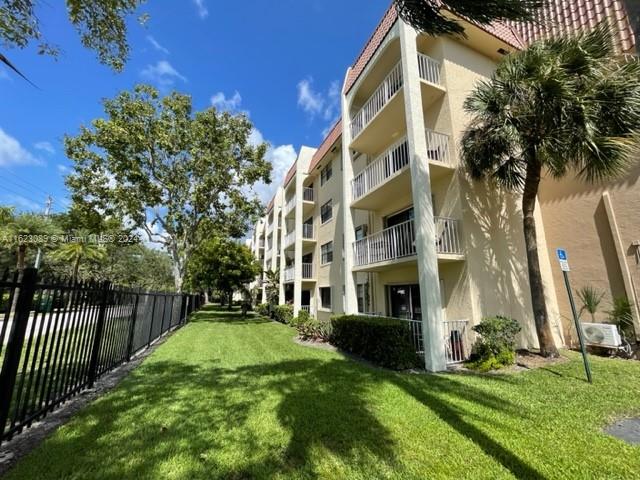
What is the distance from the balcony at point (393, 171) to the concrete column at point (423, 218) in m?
0.69

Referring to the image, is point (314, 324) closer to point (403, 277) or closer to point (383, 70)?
point (403, 277)

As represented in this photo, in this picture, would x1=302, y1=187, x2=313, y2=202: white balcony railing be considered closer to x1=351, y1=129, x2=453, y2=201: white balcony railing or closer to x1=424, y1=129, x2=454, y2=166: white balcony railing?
x1=351, y1=129, x2=453, y2=201: white balcony railing

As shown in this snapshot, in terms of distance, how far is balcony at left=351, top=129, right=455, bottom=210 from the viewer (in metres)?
10.2

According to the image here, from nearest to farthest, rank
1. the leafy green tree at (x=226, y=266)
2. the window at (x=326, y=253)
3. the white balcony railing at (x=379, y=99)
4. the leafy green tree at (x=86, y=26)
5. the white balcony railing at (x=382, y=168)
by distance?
the leafy green tree at (x=86, y=26) < the white balcony railing at (x=382, y=168) < the white balcony railing at (x=379, y=99) < the window at (x=326, y=253) < the leafy green tree at (x=226, y=266)

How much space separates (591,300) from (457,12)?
1094cm

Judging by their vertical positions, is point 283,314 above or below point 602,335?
above

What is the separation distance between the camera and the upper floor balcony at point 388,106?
426 inches

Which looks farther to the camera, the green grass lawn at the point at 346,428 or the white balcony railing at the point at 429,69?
the white balcony railing at the point at 429,69

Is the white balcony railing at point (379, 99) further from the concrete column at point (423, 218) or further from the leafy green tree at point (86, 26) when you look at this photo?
the leafy green tree at point (86, 26)

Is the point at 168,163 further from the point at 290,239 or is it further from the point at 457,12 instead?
the point at 457,12

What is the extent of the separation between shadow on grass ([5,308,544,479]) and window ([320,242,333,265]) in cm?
1160

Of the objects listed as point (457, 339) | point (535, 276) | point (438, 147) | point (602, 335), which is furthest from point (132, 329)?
point (602, 335)

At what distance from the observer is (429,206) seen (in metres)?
8.97

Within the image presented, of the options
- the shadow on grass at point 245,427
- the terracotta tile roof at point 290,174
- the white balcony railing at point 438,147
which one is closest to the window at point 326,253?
the terracotta tile roof at point 290,174
